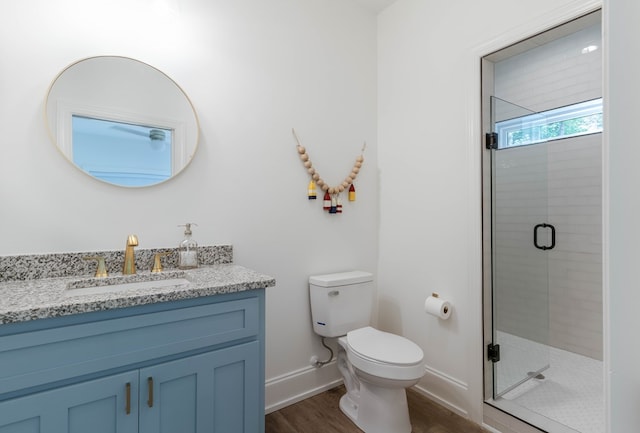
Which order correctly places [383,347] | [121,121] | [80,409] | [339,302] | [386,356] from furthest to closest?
[339,302]
[383,347]
[386,356]
[121,121]
[80,409]

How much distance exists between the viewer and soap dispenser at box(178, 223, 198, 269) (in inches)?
64.4

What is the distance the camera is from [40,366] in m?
0.98

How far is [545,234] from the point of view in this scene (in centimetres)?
251

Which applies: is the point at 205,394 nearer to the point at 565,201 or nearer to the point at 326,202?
the point at 326,202

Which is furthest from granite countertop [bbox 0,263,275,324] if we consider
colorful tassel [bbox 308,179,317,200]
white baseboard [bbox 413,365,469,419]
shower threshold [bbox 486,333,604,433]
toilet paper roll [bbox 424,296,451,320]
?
shower threshold [bbox 486,333,604,433]

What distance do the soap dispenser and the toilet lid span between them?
0.96 m

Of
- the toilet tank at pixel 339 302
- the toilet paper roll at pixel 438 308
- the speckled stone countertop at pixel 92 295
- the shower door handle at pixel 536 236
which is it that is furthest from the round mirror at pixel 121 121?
the shower door handle at pixel 536 236

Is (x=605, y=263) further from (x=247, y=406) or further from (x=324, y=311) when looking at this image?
(x=324, y=311)

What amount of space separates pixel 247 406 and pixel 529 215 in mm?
2168

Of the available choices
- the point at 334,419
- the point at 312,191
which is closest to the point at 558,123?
the point at 312,191

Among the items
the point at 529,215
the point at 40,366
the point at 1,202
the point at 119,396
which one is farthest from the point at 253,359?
the point at 529,215

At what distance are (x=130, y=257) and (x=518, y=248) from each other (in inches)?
90.7

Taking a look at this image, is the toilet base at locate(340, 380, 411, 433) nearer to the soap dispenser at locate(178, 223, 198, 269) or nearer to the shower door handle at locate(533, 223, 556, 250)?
the soap dispenser at locate(178, 223, 198, 269)

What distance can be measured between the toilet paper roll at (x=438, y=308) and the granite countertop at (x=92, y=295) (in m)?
1.11
